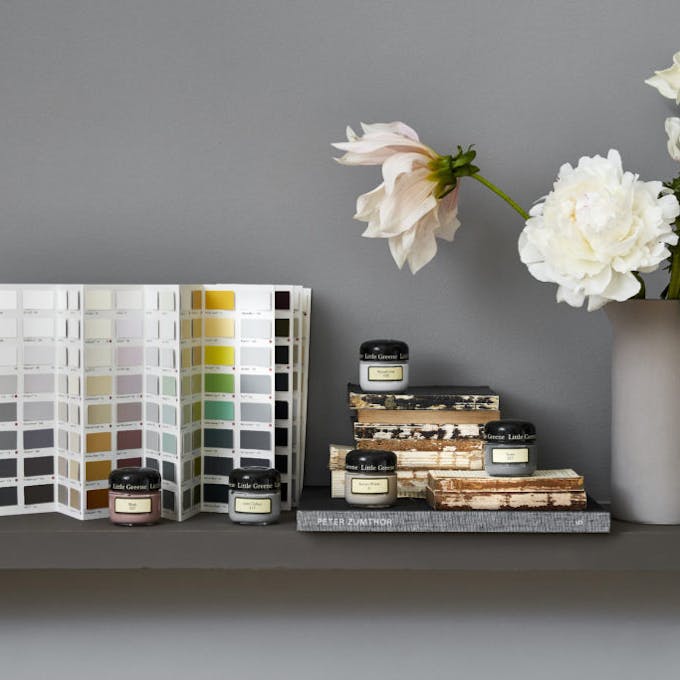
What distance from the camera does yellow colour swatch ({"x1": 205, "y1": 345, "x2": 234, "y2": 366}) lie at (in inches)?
38.0

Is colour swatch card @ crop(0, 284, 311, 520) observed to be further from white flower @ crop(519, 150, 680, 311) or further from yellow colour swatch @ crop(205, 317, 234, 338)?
white flower @ crop(519, 150, 680, 311)

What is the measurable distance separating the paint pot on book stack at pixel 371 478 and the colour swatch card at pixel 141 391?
0.11 metres

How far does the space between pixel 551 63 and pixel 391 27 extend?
188 millimetres

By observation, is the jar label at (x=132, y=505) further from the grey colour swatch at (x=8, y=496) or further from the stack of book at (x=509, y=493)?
the stack of book at (x=509, y=493)

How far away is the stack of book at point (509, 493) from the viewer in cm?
88

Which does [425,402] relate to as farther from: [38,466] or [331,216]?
[38,466]

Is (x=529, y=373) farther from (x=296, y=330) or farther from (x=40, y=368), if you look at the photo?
(x=40, y=368)

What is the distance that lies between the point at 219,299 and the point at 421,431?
9.7 inches

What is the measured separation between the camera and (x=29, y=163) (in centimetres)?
109

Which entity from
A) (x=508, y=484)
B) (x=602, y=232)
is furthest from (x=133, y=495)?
(x=602, y=232)

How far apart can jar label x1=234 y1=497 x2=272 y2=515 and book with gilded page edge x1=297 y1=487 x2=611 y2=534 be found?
4 centimetres

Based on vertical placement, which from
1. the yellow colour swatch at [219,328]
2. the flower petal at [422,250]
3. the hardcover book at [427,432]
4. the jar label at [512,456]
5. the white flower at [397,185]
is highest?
the white flower at [397,185]

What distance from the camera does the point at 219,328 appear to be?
3.17 feet

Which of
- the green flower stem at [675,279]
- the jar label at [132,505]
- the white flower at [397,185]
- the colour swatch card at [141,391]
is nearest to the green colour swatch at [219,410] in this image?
the colour swatch card at [141,391]
